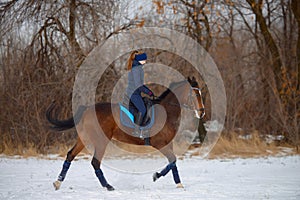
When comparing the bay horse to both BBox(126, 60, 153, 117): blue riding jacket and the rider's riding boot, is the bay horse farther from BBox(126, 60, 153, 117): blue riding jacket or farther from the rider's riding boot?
BBox(126, 60, 153, 117): blue riding jacket

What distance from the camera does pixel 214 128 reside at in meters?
14.0

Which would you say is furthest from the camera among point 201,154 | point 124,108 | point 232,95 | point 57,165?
point 232,95

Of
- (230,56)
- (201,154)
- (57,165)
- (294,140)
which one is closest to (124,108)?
(57,165)

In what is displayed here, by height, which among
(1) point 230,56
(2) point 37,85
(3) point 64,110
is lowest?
(3) point 64,110

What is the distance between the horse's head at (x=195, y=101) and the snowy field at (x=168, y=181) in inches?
56.2

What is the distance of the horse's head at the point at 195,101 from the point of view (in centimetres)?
668

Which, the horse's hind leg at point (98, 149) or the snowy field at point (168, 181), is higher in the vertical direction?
the horse's hind leg at point (98, 149)

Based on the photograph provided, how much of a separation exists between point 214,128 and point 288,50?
4.55 metres

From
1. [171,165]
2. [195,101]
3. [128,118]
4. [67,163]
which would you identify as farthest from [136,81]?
[67,163]

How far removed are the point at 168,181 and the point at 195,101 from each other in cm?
205

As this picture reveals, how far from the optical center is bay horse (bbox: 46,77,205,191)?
668cm

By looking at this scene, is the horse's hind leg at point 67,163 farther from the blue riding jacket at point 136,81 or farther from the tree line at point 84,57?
the tree line at point 84,57

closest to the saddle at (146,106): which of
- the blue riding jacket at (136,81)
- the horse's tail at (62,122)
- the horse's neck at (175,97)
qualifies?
the blue riding jacket at (136,81)

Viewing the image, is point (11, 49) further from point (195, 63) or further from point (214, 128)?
point (214, 128)
